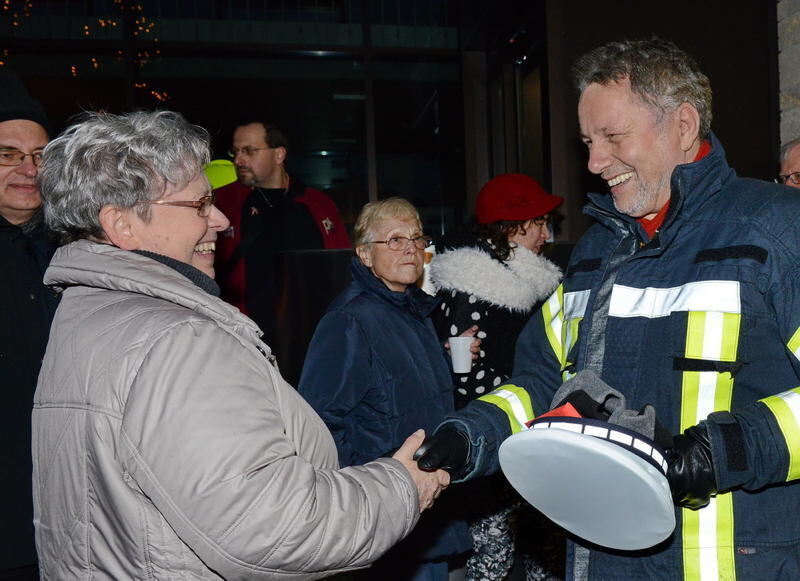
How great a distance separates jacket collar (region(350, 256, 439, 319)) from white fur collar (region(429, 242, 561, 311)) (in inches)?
19.8

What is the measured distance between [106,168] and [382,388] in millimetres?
1537

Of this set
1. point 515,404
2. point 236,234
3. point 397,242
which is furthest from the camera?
point 236,234

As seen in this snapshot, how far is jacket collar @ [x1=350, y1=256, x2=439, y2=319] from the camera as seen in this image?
314cm

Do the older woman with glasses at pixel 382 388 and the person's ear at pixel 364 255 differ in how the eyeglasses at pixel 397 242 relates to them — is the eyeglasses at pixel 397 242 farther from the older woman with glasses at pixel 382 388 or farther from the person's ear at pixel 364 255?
the older woman with glasses at pixel 382 388

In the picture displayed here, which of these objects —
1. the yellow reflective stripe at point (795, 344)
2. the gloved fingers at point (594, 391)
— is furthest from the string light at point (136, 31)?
the yellow reflective stripe at point (795, 344)

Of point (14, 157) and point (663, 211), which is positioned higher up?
point (14, 157)

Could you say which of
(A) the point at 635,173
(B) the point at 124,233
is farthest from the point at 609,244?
(B) the point at 124,233

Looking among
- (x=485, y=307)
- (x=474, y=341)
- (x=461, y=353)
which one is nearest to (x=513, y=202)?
(x=485, y=307)

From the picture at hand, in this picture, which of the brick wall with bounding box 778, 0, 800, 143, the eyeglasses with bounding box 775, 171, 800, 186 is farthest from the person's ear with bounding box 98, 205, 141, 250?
the brick wall with bounding box 778, 0, 800, 143

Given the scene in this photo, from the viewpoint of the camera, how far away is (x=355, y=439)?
2.95 metres

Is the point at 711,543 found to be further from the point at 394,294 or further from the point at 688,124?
the point at 394,294

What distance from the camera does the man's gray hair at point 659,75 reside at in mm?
1955

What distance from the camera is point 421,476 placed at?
186 centimetres

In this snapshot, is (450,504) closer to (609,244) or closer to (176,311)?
(609,244)
